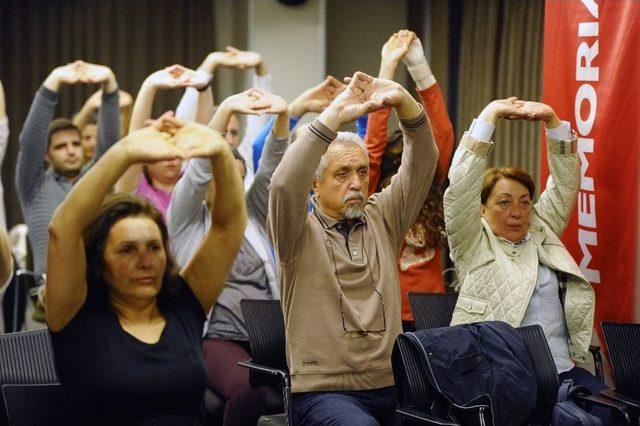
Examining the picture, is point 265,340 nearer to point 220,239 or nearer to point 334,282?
point 334,282

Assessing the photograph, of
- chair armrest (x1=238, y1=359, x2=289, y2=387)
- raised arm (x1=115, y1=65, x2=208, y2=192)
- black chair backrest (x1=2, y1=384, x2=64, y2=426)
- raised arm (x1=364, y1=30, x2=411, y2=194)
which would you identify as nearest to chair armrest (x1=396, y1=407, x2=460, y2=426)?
chair armrest (x1=238, y1=359, x2=289, y2=387)

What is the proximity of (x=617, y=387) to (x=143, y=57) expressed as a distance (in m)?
4.88

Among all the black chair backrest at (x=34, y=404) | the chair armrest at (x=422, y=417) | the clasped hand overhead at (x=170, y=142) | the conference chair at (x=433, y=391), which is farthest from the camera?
the conference chair at (x=433, y=391)

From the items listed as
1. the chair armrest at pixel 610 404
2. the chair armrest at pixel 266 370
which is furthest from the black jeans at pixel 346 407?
the chair armrest at pixel 610 404

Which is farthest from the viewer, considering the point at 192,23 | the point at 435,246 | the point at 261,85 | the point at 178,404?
the point at 192,23

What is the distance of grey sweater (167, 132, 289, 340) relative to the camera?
4.14 m

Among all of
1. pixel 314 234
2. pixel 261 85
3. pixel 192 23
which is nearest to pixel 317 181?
pixel 314 234

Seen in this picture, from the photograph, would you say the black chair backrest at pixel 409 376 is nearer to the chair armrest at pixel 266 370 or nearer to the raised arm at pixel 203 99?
the chair armrest at pixel 266 370

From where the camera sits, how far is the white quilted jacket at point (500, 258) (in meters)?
3.84

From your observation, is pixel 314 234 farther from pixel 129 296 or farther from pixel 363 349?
pixel 129 296

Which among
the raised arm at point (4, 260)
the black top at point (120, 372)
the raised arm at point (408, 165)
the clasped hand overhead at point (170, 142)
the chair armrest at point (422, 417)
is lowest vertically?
the chair armrest at point (422, 417)

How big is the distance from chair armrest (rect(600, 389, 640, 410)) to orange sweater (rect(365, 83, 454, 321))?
0.91m

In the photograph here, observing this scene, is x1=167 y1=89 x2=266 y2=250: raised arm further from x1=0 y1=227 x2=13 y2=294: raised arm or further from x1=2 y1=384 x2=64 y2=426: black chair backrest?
x1=2 y1=384 x2=64 y2=426: black chair backrest

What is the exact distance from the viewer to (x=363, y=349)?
11.3ft
